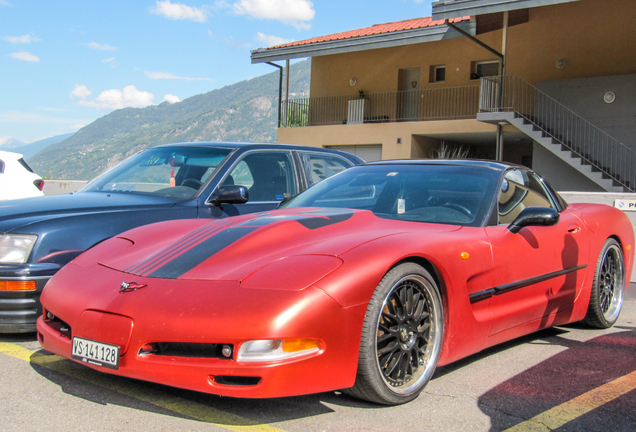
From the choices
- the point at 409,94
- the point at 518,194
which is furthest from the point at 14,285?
the point at 409,94

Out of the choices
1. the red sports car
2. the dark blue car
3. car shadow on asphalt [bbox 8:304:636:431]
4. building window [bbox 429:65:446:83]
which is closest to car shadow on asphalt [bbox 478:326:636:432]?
car shadow on asphalt [bbox 8:304:636:431]

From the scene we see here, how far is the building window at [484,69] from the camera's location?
20719mm

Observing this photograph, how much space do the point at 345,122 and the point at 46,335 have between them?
20.7m

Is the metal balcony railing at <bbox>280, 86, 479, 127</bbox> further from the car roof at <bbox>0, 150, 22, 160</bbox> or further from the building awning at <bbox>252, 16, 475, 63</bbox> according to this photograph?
the car roof at <bbox>0, 150, 22, 160</bbox>

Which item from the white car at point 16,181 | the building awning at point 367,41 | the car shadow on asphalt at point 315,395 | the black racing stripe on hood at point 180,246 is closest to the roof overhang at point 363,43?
the building awning at point 367,41

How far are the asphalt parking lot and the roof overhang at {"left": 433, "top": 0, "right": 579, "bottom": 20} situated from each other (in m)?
13.3

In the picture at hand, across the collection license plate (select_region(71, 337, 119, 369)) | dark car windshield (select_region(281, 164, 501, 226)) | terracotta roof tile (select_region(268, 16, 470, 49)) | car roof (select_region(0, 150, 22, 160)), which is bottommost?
license plate (select_region(71, 337, 119, 369))

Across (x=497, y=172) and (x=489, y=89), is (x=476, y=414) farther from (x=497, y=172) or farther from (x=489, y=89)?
(x=489, y=89)

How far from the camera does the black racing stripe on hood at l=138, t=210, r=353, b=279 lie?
3.13 meters

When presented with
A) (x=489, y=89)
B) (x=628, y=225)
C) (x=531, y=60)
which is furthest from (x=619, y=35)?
(x=628, y=225)

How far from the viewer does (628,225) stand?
5.50 metres

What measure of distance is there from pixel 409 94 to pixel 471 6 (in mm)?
6849

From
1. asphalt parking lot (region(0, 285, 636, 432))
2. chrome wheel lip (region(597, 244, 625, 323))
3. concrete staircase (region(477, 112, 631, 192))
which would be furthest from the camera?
concrete staircase (region(477, 112, 631, 192))

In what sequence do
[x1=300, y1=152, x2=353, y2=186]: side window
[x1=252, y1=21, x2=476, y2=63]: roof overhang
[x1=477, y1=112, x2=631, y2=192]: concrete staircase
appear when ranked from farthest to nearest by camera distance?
[x1=252, y1=21, x2=476, y2=63]: roof overhang → [x1=477, y1=112, x2=631, y2=192]: concrete staircase → [x1=300, y1=152, x2=353, y2=186]: side window
